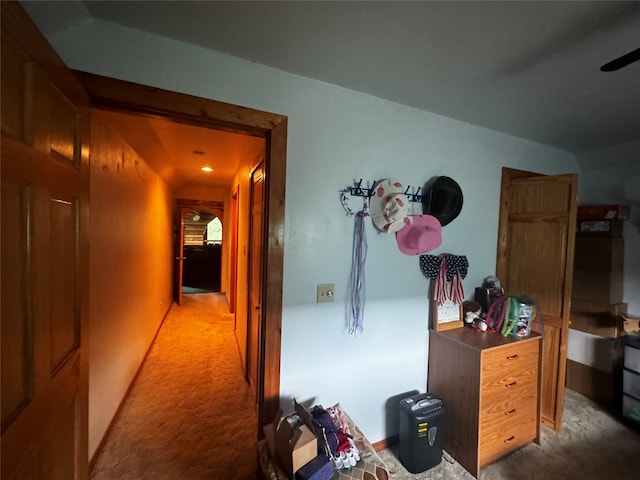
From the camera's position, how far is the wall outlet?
1.56m

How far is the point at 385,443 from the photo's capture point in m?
1.80

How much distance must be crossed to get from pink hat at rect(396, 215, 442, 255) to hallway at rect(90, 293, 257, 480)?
171 centimetres

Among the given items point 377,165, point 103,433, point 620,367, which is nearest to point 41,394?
point 103,433

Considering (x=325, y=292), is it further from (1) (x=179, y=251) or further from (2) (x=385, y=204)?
(1) (x=179, y=251)

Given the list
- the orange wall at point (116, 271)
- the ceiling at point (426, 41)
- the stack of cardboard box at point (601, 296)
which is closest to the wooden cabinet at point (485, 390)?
the stack of cardboard box at point (601, 296)

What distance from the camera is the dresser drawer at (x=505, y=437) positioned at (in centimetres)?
162

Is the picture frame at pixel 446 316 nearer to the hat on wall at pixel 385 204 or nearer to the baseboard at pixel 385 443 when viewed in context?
the hat on wall at pixel 385 204

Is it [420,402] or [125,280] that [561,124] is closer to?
[420,402]

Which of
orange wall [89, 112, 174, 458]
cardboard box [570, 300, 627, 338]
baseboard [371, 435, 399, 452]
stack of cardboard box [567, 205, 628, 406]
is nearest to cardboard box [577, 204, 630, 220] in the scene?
stack of cardboard box [567, 205, 628, 406]

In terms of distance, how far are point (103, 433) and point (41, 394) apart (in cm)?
147

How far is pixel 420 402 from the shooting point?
1693 millimetres

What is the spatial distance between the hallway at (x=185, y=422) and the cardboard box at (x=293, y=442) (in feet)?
2.22

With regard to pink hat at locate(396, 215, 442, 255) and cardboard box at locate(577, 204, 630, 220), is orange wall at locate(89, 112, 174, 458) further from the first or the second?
cardboard box at locate(577, 204, 630, 220)

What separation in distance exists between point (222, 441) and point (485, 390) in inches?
69.4
